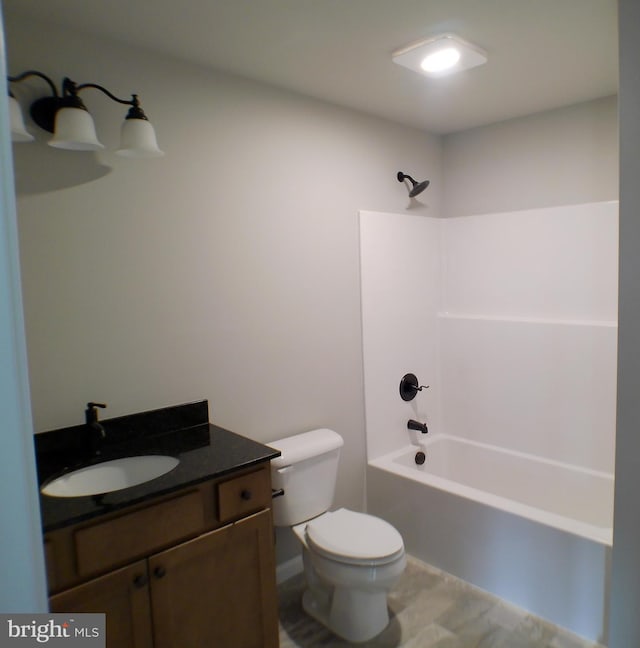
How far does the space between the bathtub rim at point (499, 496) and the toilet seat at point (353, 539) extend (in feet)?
1.70

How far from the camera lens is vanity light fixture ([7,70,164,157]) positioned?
157 centimetres

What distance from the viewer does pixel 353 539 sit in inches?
80.0

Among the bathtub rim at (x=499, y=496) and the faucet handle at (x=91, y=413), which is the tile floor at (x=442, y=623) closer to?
the bathtub rim at (x=499, y=496)

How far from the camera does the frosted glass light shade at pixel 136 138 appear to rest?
170cm

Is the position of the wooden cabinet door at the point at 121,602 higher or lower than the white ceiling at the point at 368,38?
lower

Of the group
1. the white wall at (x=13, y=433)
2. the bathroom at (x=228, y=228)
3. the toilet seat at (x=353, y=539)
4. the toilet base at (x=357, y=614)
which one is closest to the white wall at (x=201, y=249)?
the bathroom at (x=228, y=228)

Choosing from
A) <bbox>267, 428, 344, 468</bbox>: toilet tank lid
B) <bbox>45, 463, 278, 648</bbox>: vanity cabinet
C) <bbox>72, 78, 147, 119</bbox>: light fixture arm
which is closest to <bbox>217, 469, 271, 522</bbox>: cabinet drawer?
<bbox>45, 463, 278, 648</bbox>: vanity cabinet

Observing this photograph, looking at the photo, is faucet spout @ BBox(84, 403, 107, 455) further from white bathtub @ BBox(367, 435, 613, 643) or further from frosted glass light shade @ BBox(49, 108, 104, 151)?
white bathtub @ BBox(367, 435, 613, 643)

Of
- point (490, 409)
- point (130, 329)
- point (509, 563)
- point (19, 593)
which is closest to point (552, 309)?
point (490, 409)

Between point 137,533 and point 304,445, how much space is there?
0.97 meters

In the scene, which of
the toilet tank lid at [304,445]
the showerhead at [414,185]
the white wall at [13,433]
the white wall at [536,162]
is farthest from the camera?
the showerhead at [414,185]

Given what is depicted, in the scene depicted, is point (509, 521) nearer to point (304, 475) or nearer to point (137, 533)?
point (304, 475)

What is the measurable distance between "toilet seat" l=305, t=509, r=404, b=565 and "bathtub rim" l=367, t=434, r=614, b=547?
1.70 feet

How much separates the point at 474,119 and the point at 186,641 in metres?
2.95
